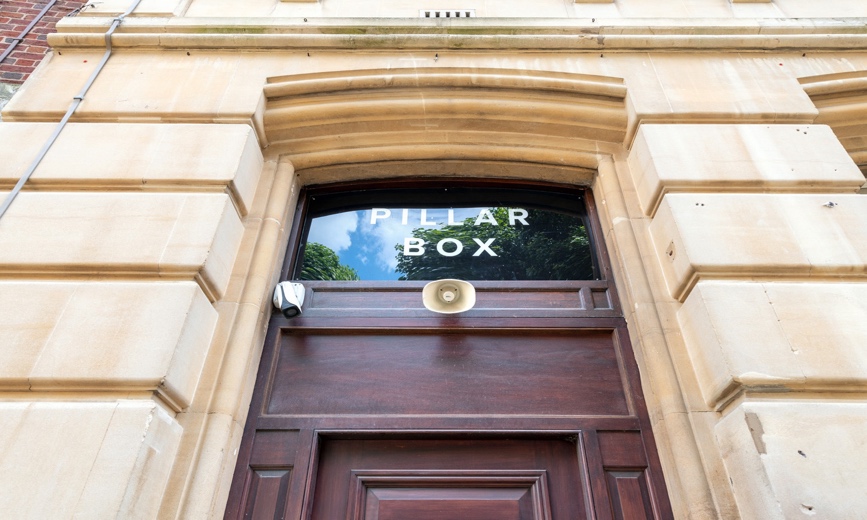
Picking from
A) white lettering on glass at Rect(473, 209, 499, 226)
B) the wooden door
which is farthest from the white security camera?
A: white lettering on glass at Rect(473, 209, 499, 226)

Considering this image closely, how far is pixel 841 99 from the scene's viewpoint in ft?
13.7

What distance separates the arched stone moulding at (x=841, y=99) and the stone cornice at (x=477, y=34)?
0.36 meters

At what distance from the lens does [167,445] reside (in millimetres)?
2549

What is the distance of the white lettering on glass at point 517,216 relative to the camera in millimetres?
4207

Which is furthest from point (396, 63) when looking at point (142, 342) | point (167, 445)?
→ point (167, 445)

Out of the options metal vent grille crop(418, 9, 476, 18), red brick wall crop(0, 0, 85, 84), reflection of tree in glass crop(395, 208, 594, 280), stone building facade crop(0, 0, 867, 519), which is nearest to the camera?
stone building facade crop(0, 0, 867, 519)

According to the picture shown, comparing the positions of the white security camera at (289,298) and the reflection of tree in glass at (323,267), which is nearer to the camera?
the white security camera at (289,298)

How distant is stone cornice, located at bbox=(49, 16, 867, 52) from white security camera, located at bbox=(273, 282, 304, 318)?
2.14 metres

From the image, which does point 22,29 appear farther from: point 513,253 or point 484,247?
point 513,253

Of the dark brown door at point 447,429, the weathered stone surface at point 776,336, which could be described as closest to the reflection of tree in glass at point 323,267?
the dark brown door at point 447,429

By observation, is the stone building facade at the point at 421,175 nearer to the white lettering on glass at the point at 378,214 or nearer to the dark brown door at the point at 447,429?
the dark brown door at the point at 447,429

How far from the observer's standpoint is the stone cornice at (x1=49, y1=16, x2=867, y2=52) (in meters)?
4.27

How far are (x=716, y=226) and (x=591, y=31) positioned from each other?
209 cm

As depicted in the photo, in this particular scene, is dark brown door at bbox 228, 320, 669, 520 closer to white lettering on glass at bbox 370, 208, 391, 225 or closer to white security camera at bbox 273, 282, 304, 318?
white security camera at bbox 273, 282, 304, 318
